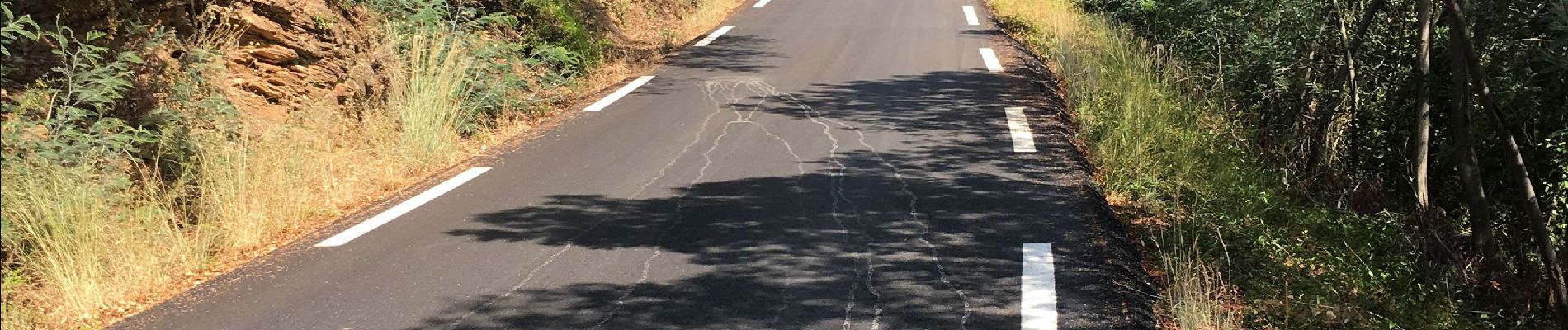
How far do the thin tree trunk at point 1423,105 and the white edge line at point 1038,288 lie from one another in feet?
7.60

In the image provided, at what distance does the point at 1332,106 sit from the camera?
8.03 meters

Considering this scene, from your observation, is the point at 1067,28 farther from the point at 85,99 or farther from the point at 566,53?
the point at 85,99

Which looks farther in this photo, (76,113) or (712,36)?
(712,36)

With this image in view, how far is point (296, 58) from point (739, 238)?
164 inches

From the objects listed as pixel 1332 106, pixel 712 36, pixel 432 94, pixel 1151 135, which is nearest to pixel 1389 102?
pixel 1332 106

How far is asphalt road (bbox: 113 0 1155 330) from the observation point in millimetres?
4910

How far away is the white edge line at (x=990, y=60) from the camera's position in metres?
12.4

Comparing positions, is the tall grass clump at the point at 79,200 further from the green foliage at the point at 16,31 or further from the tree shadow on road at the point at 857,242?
the tree shadow on road at the point at 857,242

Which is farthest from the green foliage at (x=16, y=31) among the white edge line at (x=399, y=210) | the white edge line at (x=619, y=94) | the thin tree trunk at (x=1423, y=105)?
the thin tree trunk at (x=1423, y=105)

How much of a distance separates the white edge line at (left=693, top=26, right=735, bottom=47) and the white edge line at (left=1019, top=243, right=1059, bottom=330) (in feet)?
31.9

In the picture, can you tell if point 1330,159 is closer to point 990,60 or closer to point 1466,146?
point 1466,146

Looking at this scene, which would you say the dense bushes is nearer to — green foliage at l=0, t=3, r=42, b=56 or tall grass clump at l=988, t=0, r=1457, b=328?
tall grass clump at l=988, t=0, r=1457, b=328

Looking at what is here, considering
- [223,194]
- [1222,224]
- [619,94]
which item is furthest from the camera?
[619,94]

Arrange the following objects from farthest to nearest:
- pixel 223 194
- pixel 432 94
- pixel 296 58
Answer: pixel 432 94 → pixel 296 58 → pixel 223 194
